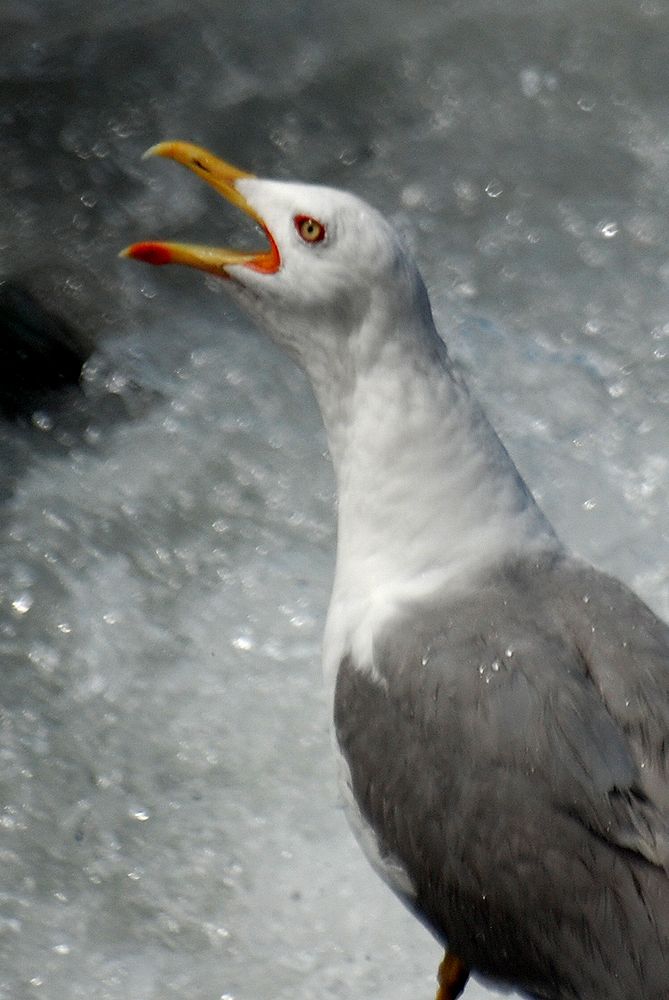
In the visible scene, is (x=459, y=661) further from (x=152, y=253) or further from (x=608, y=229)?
(x=608, y=229)

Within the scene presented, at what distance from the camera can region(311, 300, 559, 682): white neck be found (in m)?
2.16

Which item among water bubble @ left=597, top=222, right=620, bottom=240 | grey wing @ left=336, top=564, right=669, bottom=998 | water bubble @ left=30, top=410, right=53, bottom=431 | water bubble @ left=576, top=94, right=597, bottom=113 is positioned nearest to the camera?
grey wing @ left=336, top=564, right=669, bottom=998

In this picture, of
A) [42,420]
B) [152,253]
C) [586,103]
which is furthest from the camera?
[586,103]

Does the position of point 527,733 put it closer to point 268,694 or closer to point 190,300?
point 268,694

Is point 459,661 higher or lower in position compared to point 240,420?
higher

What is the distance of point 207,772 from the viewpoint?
3.30 m

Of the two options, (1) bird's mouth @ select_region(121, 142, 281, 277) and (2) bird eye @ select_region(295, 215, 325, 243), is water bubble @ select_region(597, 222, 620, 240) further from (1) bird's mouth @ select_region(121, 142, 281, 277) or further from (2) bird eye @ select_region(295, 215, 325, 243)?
(2) bird eye @ select_region(295, 215, 325, 243)

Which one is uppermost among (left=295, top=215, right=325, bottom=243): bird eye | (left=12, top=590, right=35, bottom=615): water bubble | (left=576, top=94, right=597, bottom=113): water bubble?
(left=295, top=215, right=325, bottom=243): bird eye

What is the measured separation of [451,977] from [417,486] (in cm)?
74

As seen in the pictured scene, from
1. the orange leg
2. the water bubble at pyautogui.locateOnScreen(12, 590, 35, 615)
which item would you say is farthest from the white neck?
the water bubble at pyautogui.locateOnScreen(12, 590, 35, 615)

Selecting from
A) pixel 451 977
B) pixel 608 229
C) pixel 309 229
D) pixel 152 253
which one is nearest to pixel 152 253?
pixel 152 253

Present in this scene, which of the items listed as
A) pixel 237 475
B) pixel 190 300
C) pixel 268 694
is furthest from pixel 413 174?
pixel 268 694

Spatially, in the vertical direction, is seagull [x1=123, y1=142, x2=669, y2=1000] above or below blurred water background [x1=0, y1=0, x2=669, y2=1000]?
above

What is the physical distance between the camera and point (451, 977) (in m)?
2.32
